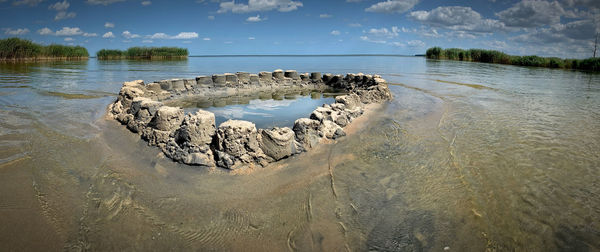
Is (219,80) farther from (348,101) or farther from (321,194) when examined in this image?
(321,194)

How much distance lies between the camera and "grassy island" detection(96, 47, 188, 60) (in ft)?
147

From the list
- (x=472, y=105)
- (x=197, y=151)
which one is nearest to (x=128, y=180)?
(x=197, y=151)

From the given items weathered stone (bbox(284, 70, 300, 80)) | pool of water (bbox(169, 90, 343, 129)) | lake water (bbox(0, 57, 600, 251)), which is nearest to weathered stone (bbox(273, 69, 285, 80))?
weathered stone (bbox(284, 70, 300, 80))

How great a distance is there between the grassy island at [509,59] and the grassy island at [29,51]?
196 feet

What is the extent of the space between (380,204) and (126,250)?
2.78m

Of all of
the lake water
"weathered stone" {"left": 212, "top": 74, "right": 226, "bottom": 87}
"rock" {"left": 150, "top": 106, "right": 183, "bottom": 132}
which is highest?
"weathered stone" {"left": 212, "top": 74, "right": 226, "bottom": 87}

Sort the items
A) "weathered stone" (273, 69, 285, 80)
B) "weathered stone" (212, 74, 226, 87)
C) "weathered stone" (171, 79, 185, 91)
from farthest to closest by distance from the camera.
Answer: "weathered stone" (273, 69, 285, 80) → "weathered stone" (212, 74, 226, 87) → "weathered stone" (171, 79, 185, 91)

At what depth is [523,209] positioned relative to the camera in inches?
126

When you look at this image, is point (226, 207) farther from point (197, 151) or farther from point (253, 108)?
point (253, 108)

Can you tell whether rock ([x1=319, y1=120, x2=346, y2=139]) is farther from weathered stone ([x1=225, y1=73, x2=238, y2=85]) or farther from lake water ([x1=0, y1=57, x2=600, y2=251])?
weathered stone ([x1=225, y1=73, x2=238, y2=85])

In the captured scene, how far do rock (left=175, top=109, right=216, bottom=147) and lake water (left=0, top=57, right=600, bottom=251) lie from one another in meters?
0.45

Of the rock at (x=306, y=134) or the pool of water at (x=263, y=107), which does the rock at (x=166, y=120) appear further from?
the rock at (x=306, y=134)

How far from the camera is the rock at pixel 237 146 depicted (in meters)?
4.26

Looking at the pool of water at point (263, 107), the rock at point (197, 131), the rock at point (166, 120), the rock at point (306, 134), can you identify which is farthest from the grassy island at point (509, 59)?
the rock at point (166, 120)
